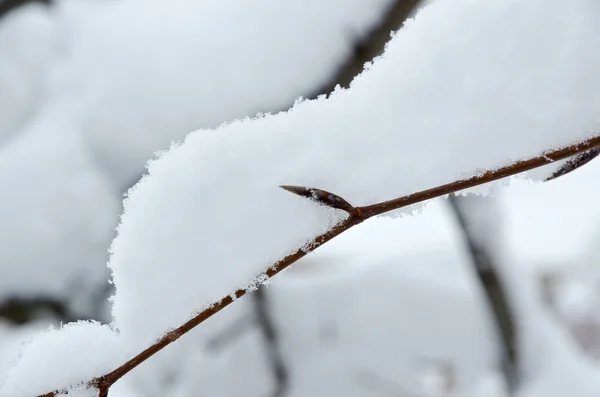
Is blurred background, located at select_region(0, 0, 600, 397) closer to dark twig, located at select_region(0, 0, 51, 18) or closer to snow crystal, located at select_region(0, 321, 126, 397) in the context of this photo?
dark twig, located at select_region(0, 0, 51, 18)

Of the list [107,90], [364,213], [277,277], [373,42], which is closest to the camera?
[364,213]

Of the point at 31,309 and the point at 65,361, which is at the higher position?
the point at 31,309

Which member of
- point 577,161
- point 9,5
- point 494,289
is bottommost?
point 494,289

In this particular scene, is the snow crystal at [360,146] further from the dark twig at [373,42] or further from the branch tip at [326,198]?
the dark twig at [373,42]

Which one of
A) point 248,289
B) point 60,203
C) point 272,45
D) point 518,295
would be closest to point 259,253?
point 248,289

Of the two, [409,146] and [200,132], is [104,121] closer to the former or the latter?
[200,132]

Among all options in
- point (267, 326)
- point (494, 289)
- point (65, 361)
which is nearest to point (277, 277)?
point (267, 326)

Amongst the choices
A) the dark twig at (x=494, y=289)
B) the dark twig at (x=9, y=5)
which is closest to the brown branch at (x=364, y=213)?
the dark twig at (x=494, y=289)

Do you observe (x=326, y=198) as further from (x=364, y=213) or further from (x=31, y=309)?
(x=31, y=309)

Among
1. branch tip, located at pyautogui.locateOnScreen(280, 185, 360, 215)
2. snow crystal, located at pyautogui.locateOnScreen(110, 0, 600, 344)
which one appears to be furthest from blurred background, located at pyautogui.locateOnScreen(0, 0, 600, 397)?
branch tip, located at pyautogui.locateOnScreen(280, 185, 360, 215)
